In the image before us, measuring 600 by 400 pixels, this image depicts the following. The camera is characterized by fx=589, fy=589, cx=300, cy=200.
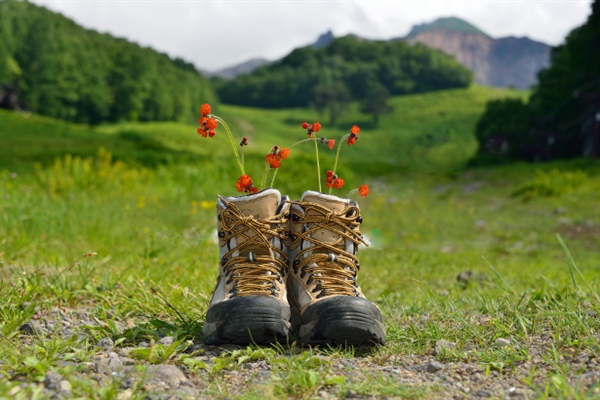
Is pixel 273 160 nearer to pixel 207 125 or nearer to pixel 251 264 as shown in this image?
pixel 207 125

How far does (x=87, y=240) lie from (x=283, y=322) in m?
4.33

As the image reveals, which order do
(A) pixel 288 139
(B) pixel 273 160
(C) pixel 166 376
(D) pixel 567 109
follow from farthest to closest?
(A) pixel 288 139
(D) pixel 567 109
(B) pixel 273 160
(C) pixel 166 376

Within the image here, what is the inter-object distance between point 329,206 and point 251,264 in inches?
18.3

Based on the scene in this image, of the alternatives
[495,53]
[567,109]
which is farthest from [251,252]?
[495,53]

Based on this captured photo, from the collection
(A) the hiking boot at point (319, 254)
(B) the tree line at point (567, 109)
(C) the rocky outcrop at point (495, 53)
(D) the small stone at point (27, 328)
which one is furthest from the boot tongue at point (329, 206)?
(C) the rocky outcrop at point (495, 53)

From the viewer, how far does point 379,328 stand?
2.55 m

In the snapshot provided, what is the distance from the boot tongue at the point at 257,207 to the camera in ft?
9.09

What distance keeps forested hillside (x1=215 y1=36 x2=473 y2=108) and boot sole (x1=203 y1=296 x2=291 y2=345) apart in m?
64.9

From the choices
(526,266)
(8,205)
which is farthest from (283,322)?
(8,205)

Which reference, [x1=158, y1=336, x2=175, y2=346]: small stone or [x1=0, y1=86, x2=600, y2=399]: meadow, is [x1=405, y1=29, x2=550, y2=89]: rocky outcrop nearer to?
[x1=0, y1=86, x2=600, y2=399]: meadow

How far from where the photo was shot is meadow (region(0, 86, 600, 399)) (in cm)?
210

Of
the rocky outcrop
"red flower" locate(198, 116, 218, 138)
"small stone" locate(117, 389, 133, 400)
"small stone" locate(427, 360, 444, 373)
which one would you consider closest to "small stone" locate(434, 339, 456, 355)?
"small stone" locate(427, 360, 444, 373)

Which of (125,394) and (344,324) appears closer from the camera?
(125,394)

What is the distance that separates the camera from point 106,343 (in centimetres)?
257
